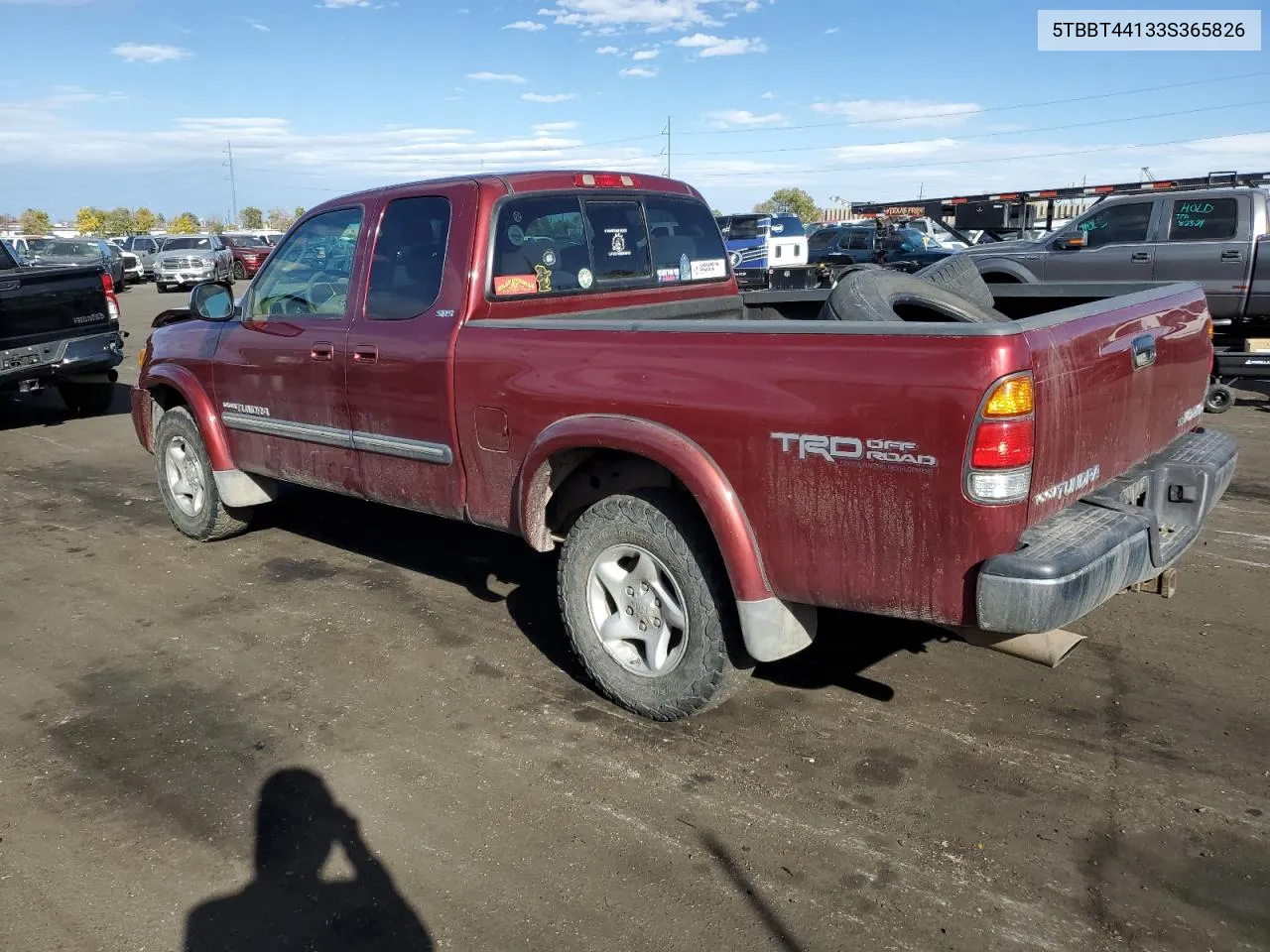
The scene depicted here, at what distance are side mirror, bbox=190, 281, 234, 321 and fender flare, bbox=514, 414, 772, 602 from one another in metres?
2.60

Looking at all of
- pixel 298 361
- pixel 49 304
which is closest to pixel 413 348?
pixel 298 361

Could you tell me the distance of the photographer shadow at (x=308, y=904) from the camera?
2.71m

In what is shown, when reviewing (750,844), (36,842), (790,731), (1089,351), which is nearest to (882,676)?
(790,731)

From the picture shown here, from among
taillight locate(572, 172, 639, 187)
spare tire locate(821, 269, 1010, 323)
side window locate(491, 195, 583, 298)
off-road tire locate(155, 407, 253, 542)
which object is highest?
taillight locate(572, 172, 639, 187)

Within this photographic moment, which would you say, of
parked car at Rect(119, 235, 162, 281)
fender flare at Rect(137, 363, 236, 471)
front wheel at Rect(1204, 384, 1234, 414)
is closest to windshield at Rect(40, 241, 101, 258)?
parked car at Rect(119, 235, 162, 281)

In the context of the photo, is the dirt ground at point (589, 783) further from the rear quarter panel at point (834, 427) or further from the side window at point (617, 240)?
the side window at point (617, 240)

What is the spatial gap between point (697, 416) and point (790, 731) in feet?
4.05

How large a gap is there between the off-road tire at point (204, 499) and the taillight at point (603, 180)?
2.73m

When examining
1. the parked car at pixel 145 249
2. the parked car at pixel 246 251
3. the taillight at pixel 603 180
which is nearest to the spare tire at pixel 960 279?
the taillight at pixel 603 180

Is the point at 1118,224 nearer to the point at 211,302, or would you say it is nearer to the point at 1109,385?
the point at 1109,385

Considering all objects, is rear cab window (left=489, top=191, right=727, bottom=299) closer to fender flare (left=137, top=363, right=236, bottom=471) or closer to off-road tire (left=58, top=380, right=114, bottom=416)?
fender flare (left=137, top=363, right=236, bottom=471)

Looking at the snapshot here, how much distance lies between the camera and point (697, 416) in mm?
3367

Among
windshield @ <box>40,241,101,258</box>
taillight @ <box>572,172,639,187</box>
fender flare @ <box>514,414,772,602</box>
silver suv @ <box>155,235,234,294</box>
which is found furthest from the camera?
silver suv @ <box>155,235,234,294</box>

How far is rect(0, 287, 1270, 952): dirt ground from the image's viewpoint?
2766 millimetres
